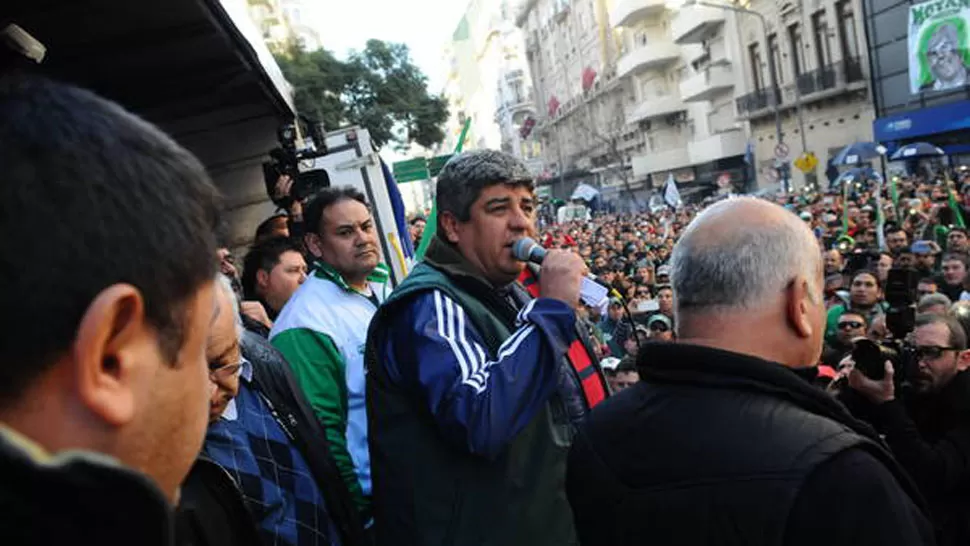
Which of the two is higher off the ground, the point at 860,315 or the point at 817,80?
the point at 817,80

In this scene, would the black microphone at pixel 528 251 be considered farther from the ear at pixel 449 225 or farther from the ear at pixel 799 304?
the ear at pixel 799 304

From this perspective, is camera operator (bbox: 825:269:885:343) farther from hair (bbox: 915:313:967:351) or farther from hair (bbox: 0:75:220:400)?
hair (bbox: 0:75:220:400)

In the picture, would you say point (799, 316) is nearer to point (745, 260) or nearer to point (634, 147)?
point (745, 260)

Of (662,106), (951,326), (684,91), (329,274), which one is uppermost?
(684,91)

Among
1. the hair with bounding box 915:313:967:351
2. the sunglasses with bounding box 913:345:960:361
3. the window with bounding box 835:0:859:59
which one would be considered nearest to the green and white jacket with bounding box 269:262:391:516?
the sunglasses with bounding box 913:345:960:361

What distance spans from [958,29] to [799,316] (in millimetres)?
23903

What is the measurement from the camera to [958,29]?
21.8 meters

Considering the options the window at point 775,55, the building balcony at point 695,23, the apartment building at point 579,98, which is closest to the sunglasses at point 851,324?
the window at point 775,55

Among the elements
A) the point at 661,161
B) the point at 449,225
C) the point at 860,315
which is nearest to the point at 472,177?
the point at 449,225

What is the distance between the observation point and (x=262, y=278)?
187 inches

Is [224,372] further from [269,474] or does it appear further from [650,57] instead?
[650,57]

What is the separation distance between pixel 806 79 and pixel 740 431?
37136 mm

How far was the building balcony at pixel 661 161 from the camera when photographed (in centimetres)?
4781

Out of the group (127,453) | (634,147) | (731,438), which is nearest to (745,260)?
(731,438)
